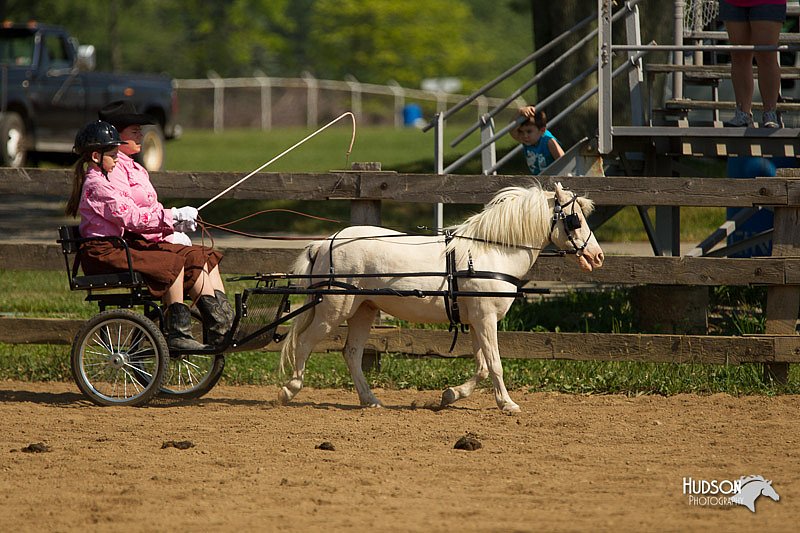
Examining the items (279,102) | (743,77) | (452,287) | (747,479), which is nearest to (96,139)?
(452,287)

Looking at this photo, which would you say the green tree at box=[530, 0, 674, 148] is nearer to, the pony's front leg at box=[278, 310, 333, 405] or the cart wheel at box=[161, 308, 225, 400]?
the cart wheel at box=[161, 308, 225, 400]

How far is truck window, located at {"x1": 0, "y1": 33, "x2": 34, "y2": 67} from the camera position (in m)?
22.7

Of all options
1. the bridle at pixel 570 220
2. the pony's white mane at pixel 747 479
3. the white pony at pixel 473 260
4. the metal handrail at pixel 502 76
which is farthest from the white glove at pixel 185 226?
the pony's white mane at pixel 747 479

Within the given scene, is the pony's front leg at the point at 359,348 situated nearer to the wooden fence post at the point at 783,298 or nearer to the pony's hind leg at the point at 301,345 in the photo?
the pony's hind leg at the point at 301,345

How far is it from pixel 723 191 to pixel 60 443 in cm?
511

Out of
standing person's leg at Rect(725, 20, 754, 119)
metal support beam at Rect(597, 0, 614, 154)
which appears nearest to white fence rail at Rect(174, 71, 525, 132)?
standing person's leg at Rect(725, 20, 754, 119)

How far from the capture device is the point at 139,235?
8.34 m

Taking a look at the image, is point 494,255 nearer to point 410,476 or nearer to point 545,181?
point 545,181

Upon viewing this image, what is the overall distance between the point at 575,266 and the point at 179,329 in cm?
312

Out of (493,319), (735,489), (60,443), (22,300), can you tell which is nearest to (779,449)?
(735,489)

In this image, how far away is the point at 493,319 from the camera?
317 inches

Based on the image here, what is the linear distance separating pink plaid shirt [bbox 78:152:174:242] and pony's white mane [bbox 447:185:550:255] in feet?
6.86

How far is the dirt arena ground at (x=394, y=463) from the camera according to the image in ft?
18.3

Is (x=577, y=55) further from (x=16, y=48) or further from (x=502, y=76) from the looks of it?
(x=16, y=48)
